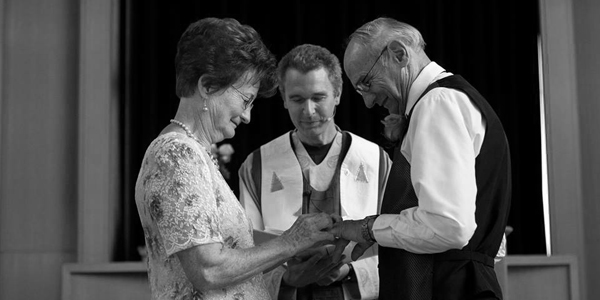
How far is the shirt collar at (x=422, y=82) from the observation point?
7.62 feet

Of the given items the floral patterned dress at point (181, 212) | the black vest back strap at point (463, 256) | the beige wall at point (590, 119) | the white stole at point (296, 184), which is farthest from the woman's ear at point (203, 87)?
the beige wall at point (590, 119)

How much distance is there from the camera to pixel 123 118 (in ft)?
19.1

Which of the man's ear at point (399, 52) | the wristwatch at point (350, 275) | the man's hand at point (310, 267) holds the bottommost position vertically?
the wristwatch at point (350, 275)

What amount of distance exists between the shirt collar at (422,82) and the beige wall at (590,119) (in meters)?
3.21

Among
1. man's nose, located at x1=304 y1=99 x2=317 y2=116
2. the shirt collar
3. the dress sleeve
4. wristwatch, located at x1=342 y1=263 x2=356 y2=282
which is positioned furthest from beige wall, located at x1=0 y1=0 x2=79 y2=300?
the shirt collar

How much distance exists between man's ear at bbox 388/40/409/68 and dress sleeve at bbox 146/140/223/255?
2.14ft

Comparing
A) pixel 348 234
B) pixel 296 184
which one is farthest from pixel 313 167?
pixel 348 234

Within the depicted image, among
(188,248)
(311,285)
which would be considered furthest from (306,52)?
(188,248)

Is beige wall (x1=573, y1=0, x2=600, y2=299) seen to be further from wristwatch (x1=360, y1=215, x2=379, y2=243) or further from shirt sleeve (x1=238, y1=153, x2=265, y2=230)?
wristwatch (x1=360, y1=215, x2=379, y2=243)

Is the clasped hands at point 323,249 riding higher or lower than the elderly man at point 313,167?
lower

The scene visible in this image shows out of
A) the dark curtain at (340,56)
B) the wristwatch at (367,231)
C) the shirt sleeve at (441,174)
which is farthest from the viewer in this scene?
the dark curtain at (340,56)

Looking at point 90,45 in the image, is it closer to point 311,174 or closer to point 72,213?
point 72,213

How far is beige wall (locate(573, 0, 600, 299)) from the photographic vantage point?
518 centimetres

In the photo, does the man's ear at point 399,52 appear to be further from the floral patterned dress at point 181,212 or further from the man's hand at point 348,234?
the floral patterned dress at point 181,212
